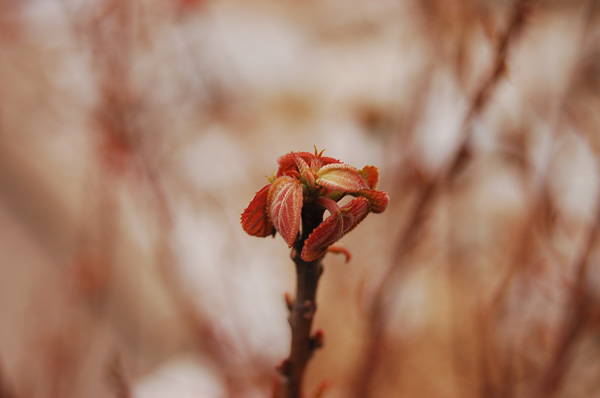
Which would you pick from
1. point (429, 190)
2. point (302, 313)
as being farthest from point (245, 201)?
point (302, 313)

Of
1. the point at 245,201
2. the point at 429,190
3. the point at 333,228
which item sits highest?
the point at 245,201

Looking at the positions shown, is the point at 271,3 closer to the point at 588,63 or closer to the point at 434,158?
the point at 434,158

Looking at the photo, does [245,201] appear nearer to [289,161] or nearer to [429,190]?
[429,190]

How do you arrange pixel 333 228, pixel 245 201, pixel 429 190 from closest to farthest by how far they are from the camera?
pixel 333 228 < pixel 429 190 < pixel 245 201

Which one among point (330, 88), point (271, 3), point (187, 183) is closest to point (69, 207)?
point (187, 183)

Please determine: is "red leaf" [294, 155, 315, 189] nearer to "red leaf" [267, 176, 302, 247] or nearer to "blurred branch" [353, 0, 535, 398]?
"red leaf" [267, 176, 302, 247]

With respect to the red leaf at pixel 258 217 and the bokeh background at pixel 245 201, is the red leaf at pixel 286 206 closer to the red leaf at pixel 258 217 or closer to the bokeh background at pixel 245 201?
the red leaf at pixel 258 217

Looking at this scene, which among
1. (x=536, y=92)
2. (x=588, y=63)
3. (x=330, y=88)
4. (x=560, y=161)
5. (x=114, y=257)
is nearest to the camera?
(x=588, y=63)
